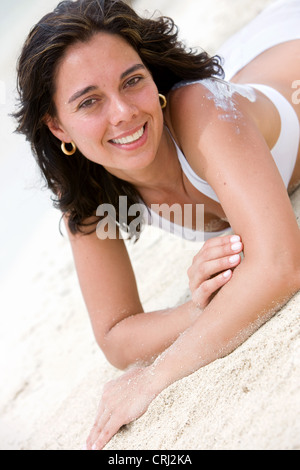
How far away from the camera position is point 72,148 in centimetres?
272

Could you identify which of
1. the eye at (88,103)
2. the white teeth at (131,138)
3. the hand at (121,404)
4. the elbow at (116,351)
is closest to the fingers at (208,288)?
the hand at (121,404)

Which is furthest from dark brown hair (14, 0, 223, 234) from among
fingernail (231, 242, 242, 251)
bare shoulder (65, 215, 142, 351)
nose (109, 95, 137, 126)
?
fingernail (231, 242, 242, 251)

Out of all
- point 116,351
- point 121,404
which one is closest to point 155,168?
point 116,351

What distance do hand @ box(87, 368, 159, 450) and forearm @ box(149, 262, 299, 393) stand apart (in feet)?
0.20

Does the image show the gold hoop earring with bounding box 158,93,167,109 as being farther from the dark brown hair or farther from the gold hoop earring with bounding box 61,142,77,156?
the gold hoop earring with bounding box 61,142,77,156

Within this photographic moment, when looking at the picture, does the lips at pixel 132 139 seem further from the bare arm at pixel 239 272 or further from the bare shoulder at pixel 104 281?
the bare shoulder at pixel 104 281

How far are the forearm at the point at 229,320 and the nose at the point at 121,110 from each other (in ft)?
2.22

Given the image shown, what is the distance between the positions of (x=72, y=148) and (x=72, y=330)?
140 cm

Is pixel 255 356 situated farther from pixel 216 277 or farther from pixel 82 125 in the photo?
pixel 82 125

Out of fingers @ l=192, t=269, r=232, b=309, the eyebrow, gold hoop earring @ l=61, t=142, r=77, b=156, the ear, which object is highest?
the eyebrow

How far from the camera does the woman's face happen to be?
2.28 metres

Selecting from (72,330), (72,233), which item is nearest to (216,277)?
(72,233)

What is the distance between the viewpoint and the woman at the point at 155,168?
2.10 metres
